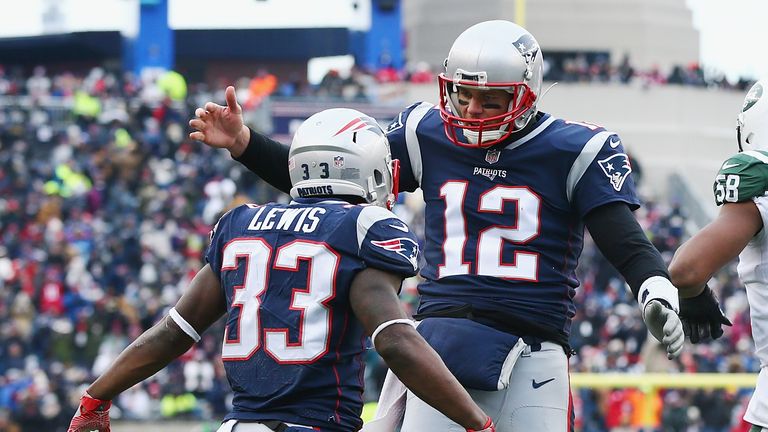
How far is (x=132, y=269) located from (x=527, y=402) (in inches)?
513

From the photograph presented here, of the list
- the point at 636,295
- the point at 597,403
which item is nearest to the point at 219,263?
the point at 636,295

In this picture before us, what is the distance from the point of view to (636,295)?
13.7ft

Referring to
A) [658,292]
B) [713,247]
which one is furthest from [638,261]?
[713,247]

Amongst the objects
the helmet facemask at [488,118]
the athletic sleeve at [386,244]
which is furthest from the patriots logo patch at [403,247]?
the helmet facemask at [488,118]

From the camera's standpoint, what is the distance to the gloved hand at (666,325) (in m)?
3.92

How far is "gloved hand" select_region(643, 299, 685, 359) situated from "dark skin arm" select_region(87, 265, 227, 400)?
1324 millimetres

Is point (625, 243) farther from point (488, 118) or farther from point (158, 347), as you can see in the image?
point (158, 347)

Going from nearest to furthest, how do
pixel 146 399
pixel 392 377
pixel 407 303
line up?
pixel 392 377 → pixel 146 399 → pixel 407 303

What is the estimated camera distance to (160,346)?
423cm

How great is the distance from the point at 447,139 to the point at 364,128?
0.43 m

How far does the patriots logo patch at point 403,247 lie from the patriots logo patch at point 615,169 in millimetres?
756

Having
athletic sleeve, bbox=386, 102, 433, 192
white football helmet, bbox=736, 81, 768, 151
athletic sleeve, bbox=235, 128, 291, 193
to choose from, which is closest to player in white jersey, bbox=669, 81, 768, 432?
white football helmet, bbox=736, 81, 768, 151

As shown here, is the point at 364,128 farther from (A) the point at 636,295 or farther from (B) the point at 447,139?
(A) the point at 636,295

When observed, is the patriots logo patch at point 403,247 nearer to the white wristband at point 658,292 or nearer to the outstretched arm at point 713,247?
the white wristband at point 658,292
